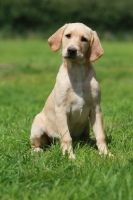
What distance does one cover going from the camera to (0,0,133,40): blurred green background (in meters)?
33.4

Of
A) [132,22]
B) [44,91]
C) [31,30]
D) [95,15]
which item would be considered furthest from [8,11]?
[44,91]

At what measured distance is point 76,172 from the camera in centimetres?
300

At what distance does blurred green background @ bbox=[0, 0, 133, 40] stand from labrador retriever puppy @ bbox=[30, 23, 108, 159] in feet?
94.5

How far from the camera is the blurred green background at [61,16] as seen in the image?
110 feet

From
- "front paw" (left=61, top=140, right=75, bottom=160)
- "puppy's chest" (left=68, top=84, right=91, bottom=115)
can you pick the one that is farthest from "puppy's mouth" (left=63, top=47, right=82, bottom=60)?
"front paw" (left=61, top=140, right=75, bottom=160)

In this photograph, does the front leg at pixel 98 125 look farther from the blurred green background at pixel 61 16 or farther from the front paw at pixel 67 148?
the blurred green background at pixel 61 16

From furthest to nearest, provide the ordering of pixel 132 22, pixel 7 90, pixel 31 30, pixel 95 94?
pixel 132 22 < pixel 31 30 < pixel 7 90 < pixel 95 94

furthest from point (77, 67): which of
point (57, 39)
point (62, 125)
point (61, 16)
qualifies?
point (61, 16)

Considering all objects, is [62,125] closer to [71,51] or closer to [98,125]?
[98,125]

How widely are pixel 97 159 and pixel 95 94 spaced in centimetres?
71

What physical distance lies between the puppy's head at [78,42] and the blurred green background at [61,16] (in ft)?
94.3

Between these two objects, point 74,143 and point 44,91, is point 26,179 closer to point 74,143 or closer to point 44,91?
point 74,143

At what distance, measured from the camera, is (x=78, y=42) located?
382cm

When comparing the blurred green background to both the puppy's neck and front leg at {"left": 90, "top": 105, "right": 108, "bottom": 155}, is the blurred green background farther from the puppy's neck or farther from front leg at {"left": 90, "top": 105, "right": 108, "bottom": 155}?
front leg at {"left": 90, "top": 105, "right": 108, "bottom": 155}
